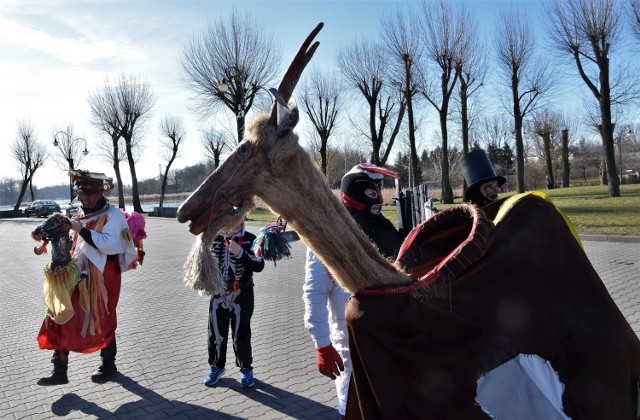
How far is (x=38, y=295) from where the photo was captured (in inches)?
386

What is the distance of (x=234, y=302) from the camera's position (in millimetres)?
4957

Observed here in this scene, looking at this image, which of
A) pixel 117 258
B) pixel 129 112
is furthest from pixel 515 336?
pixel 129 112

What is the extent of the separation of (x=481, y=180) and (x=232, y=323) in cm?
270

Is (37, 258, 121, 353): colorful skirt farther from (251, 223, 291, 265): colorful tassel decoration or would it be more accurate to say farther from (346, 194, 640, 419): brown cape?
(346, 194, 640, 419): brown cape

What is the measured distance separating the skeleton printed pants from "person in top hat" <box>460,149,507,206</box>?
7.75 feet

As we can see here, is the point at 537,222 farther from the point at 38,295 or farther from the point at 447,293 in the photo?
the point at 38,295

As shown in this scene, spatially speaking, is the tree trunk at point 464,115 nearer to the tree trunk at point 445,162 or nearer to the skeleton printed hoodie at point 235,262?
the tree trunk at point 445,162

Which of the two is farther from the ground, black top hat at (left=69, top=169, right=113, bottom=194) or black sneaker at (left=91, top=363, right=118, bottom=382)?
black top hat at (left=69, top=169, right=113, bottom=194)

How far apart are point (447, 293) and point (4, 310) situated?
362 inches

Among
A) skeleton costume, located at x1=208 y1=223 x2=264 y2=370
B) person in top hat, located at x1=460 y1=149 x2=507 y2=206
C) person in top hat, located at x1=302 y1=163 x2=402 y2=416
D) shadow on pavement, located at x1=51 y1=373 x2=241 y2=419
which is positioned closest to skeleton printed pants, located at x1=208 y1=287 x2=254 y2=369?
skeleton costume, located at x1=208 y1=223 x2=264 y2=370

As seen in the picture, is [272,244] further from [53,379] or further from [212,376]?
[53,379]

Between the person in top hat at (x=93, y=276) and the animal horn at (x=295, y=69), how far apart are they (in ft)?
11.9

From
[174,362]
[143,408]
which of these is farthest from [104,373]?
[143,408]

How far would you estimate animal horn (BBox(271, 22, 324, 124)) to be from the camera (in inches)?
75.9
